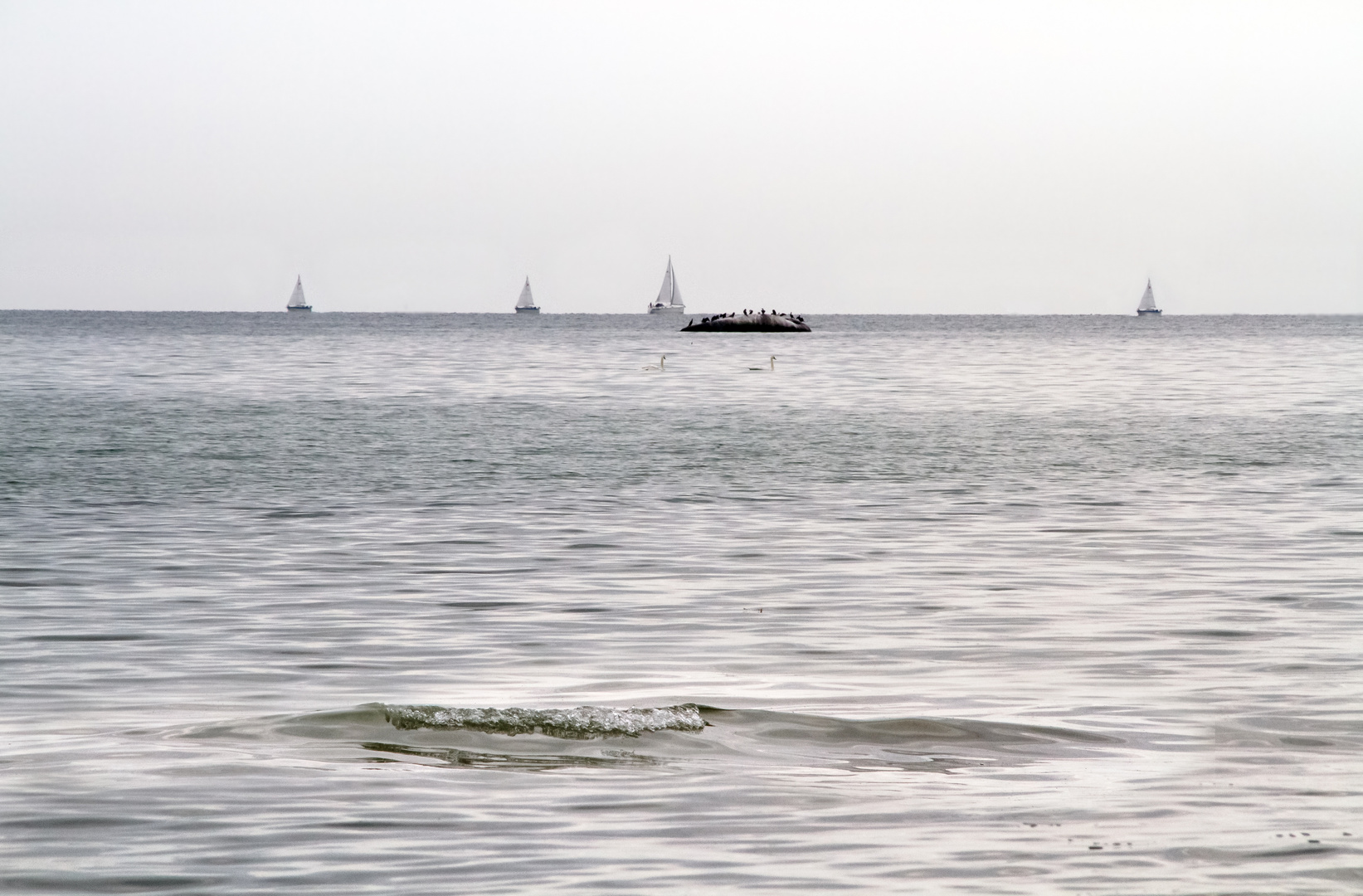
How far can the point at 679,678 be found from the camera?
47.5ft

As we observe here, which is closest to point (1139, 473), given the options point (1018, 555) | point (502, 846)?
point (1018, 555)

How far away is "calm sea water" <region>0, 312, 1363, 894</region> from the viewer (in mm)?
9031

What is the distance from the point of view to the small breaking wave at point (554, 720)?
39.4 feet

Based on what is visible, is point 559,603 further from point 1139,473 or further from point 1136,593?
point 1139,473

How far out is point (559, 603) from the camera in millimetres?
18859

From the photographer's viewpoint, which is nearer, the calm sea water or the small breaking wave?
the calm sea water

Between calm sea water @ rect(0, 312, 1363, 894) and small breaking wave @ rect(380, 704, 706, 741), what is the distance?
1.5 inches

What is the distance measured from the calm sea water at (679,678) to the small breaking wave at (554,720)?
1.5 inches

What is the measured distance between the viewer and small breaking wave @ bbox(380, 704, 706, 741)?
39.4ft

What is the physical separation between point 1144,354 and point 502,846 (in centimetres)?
15157

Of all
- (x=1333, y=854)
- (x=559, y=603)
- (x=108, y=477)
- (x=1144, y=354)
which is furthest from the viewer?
(x=1144, y=354)

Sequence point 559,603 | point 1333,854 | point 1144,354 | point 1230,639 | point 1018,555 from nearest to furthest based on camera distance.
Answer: point 1333,854
point 1230,639
point 559,603
point 1018,555
point 1144,354

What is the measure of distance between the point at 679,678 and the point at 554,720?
2.40 meters

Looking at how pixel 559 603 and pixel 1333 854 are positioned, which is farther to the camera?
pixel 559 603
